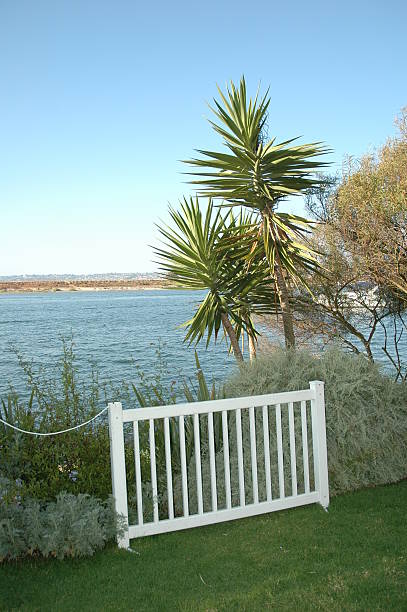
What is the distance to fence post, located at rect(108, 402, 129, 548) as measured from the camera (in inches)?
151

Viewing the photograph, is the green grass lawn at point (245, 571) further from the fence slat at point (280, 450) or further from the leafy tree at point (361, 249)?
the leafy tree at point (361, 249)

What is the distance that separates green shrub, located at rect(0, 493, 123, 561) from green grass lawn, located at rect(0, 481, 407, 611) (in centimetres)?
9

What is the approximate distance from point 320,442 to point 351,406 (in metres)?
0.61

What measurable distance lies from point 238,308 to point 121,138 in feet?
54.5

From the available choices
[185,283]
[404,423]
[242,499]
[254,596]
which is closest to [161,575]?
[254,596]

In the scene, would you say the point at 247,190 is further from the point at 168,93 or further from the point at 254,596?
the point at 168,93

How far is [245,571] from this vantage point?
349cm

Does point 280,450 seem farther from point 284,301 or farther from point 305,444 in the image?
point 284,301

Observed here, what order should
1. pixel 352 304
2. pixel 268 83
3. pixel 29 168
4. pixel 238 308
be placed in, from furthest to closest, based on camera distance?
1. pixel 29 168
2. pixel 352 304
3. pixel 238 308
4. pixel 268 83

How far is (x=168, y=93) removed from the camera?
14266 millimetres

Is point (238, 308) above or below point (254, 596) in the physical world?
above

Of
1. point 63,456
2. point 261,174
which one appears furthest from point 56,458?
point 261,174

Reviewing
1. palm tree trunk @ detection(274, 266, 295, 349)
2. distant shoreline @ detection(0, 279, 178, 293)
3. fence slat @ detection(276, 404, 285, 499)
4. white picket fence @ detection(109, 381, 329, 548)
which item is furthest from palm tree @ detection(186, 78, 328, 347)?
distant shoreline @ detection(0, 279, 178, 293)

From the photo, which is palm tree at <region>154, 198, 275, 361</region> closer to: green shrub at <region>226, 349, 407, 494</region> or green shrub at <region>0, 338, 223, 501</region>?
green shrub at <region>226, 349, 407, 494</region>
